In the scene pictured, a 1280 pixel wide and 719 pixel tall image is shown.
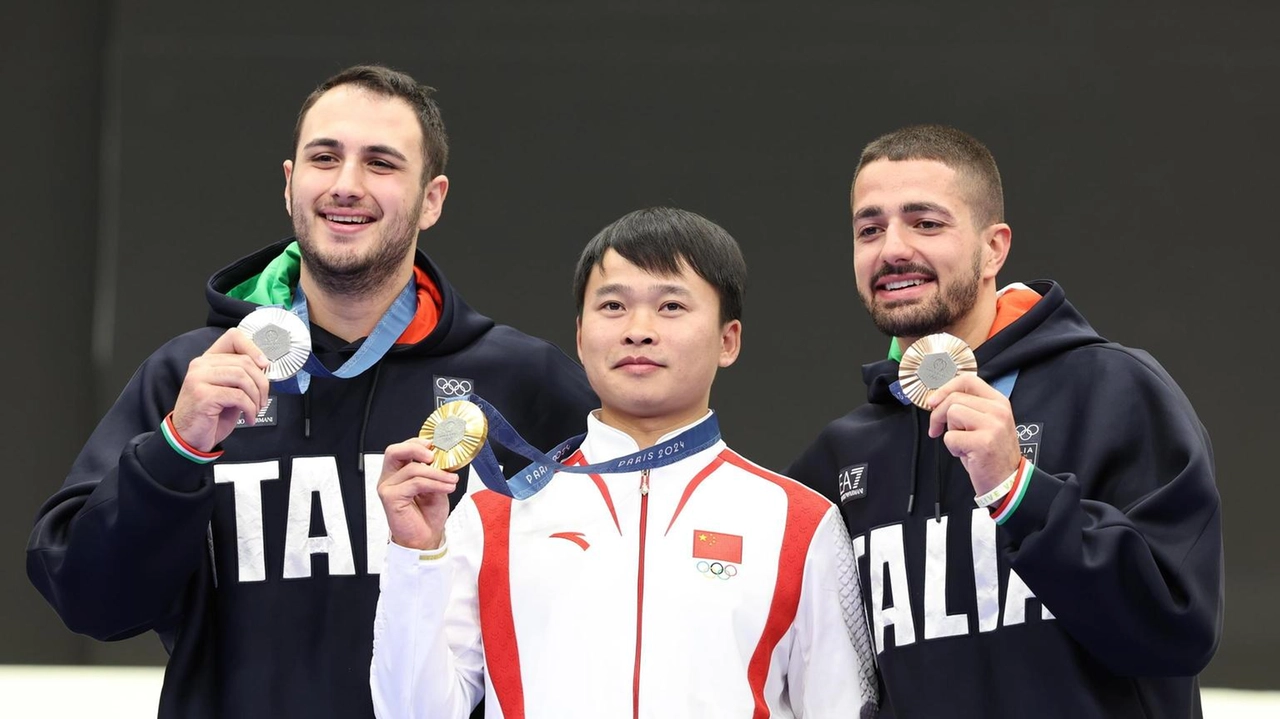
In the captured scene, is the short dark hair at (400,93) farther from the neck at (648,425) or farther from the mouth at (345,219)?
the neck at (648,425)

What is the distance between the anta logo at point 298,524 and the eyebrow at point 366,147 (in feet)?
1.80

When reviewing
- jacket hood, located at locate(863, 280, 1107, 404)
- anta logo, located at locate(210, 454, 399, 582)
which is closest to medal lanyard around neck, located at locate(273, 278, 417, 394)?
anta logo, located at locate(210, 454, 399, 582)

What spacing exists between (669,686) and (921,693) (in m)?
0.46

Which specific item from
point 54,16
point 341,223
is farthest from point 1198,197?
point 54,16

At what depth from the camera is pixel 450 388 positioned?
2.65 m

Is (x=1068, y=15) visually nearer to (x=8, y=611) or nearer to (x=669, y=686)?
(x=669, y=686)

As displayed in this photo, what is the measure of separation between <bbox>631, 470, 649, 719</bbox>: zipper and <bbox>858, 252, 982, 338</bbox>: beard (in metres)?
0.53

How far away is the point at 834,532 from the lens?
2.40m

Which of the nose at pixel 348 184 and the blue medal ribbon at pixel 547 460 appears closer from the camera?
the blue medal ribbon at pixel 547 460

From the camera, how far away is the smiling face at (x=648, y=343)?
2355 millimetres

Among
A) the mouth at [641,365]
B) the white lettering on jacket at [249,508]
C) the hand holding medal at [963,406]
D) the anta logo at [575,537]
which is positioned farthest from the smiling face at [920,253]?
the white lettering on jacket at [249,508]

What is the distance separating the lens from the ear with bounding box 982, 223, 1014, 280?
267cm

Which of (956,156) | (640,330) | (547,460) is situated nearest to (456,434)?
(547,460)

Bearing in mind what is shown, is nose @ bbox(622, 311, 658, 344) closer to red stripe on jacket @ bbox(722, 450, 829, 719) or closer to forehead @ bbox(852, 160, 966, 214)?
red stripe on jacket @ bbox(722, 450, 829, 719)
